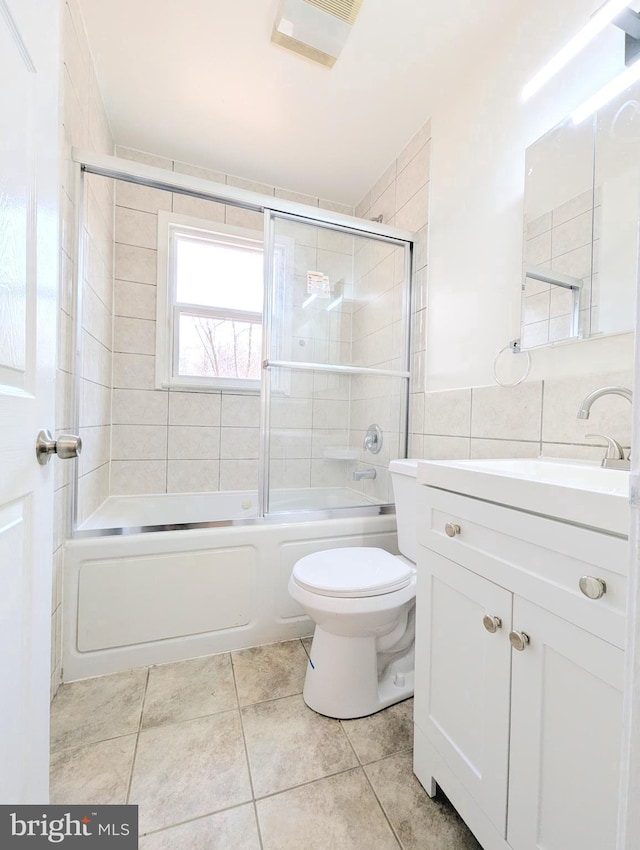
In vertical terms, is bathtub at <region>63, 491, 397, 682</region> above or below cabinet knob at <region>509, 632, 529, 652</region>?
below

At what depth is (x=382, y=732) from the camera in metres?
1.17

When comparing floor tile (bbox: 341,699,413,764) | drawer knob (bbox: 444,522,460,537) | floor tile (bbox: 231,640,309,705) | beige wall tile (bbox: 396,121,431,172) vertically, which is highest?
beige wall tile (bbox: 396,121,431,172)

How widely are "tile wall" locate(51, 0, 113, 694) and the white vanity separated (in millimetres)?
1315

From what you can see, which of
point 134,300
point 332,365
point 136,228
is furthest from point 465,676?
point 136,228

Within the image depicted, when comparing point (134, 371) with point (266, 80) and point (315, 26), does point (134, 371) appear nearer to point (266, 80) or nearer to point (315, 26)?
point (266, 80)

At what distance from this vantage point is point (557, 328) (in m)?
1.17

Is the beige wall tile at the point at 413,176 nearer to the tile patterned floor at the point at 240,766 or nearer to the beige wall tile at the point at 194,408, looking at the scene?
the beige wall tile at the point at 194,408

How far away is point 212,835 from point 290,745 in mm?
302

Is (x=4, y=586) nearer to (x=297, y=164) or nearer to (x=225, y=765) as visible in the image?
(x=225, y=765)

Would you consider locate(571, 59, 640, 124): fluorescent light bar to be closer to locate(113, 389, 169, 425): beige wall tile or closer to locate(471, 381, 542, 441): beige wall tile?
locate(471, 381, 542, 441): beige wall tile

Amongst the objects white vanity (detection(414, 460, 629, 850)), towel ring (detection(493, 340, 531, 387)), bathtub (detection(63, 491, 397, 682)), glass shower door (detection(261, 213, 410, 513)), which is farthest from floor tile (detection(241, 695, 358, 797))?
towel ring (detection(493, 340, 531, 387))

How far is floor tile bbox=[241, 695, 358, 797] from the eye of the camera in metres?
1.01

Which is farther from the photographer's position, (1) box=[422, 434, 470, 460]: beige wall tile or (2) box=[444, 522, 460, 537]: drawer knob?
(1) box=[422, 434, 470, 460]: beige wall tile

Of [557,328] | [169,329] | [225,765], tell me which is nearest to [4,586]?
[225,765]
